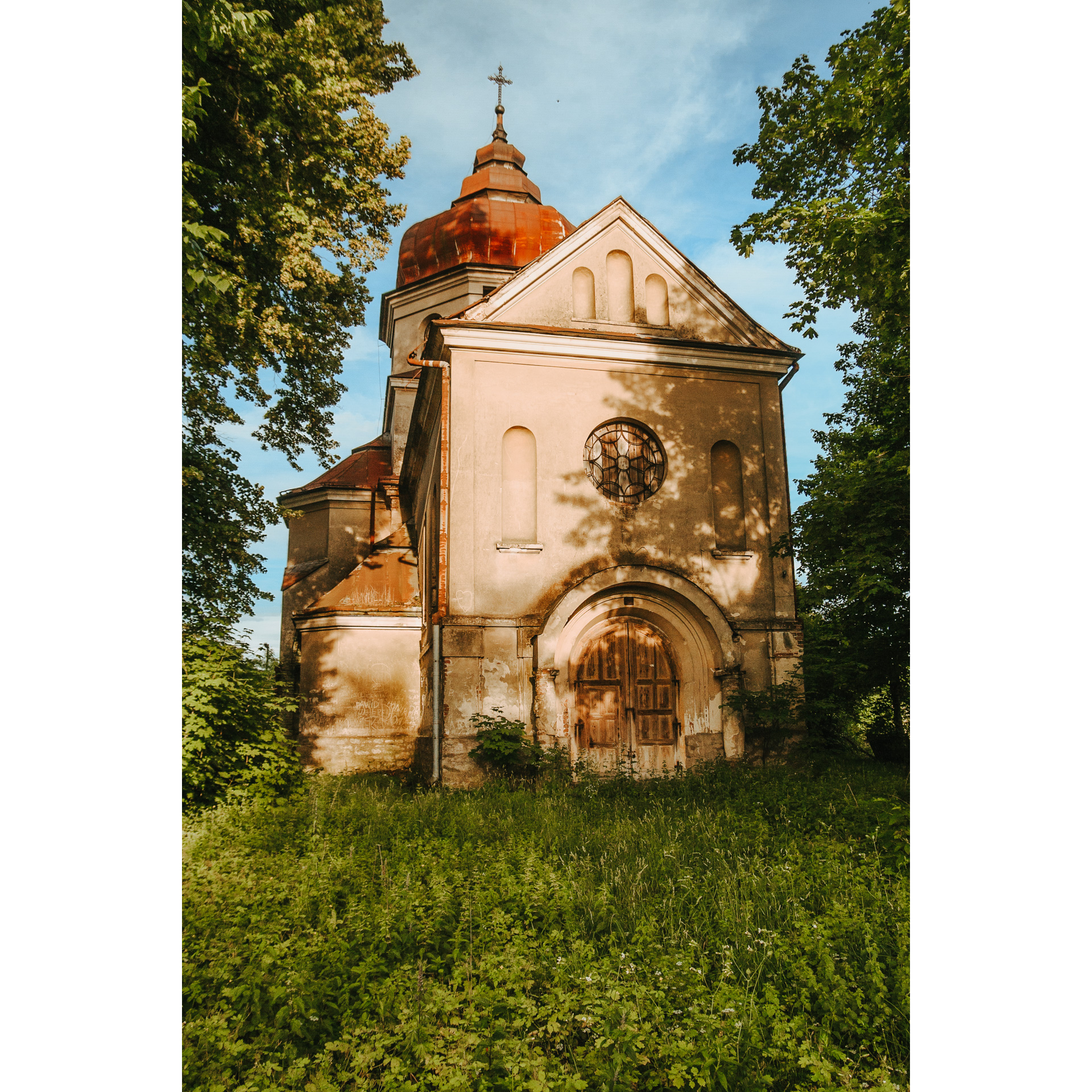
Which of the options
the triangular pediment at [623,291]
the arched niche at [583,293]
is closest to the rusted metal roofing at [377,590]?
the triangular pediment at [623,291]

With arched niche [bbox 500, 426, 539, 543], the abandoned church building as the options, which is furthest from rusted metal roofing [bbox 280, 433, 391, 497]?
arched niche [bbox 500, 426, 539, 543]

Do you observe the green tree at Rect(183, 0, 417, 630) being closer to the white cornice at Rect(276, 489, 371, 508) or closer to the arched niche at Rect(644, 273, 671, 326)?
the arched niche at Rect(644, 273, 671, 326)

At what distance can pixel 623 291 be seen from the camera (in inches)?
505

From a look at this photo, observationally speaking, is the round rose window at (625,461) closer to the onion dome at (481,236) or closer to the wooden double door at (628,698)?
the wooden double door at (628,698)

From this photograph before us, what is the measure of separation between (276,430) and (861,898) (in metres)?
11.6

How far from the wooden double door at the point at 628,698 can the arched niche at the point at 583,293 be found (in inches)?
204

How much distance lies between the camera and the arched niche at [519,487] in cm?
1158

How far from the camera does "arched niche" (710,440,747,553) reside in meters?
12.3

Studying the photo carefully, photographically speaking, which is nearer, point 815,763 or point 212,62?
point 212,62

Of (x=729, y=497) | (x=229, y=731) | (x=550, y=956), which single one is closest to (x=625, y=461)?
(x=729, y=497)

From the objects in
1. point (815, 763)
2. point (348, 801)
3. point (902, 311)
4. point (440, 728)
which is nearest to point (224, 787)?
point (348, 801)

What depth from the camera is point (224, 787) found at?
354 inches

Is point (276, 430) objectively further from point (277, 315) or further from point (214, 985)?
point (214, 985)

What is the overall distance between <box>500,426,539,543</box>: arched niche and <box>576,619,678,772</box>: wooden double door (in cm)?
205
